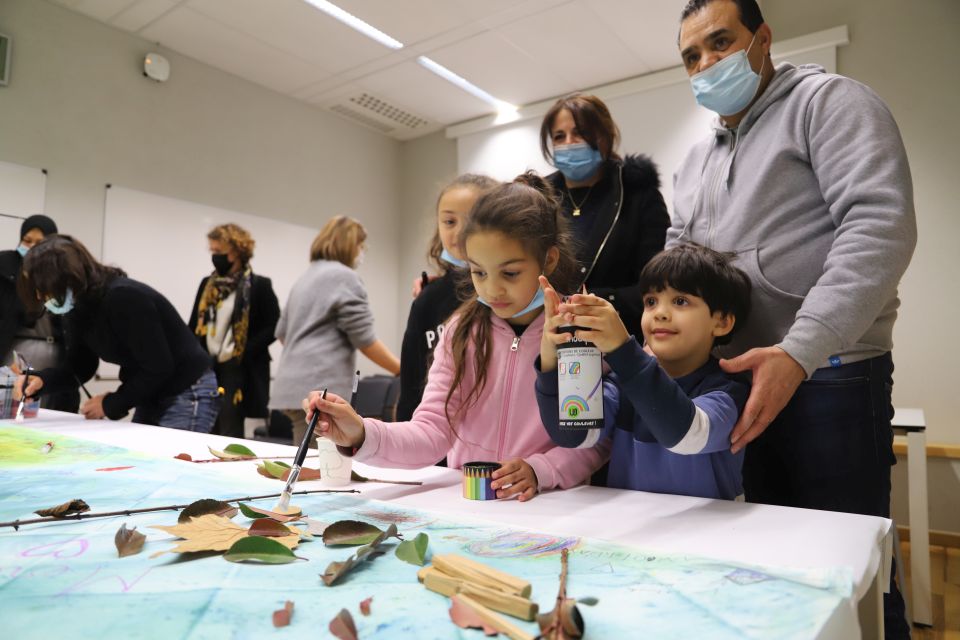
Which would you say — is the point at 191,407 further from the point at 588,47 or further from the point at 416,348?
the point at 588,47

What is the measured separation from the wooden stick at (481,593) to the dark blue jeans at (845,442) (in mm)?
793

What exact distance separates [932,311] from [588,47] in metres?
2.45

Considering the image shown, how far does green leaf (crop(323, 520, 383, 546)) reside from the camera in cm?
67

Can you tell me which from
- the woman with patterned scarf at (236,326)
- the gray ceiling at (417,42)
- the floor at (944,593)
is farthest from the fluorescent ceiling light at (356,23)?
the floor at (944,593)

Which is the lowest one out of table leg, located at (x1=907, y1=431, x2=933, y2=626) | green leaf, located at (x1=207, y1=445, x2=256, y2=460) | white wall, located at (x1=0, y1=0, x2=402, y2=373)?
table leg, located at (x1=907, y1=431, x2=933, y2=626)

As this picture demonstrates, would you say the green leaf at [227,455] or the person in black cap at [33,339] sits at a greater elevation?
the person in black cap at [33,339]

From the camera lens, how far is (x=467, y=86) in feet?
14.9

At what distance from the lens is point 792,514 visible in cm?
82

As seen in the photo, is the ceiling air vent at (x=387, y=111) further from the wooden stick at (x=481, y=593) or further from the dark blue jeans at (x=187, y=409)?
the wooden stick at (x=481, y=593)

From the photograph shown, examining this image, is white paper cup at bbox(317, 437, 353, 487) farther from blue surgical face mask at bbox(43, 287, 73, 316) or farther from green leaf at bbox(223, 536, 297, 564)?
blue surgical face mask at bbox(43, 287, 73, 316)

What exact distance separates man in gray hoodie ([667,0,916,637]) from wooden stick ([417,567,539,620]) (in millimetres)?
568

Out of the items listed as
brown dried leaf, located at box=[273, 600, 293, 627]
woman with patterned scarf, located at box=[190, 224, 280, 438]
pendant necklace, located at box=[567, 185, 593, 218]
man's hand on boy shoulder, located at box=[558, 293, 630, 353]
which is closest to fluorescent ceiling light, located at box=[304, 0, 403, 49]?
woman with patterned scarf, located at box=[190, 224, 280, 438]

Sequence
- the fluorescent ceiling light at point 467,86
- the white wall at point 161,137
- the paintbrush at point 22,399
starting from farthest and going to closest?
the fluorescent ceiling light at point 467,86
the white wall at point 161,137
the paintbrush at point 22,399

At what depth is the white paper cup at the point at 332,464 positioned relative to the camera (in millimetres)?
1071
